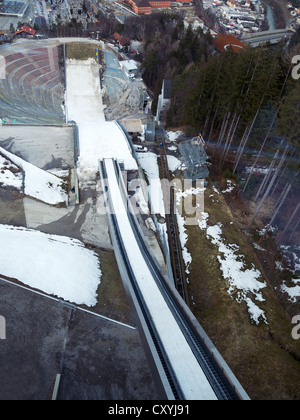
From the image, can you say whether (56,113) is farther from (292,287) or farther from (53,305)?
(292,287)

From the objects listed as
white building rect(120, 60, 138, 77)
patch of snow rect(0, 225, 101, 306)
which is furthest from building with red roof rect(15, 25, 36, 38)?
patch of snow rect(0, 225, 101, 306)

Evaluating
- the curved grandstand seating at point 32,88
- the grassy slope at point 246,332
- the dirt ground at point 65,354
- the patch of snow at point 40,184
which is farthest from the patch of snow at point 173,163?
the dirt ground at point 65,354

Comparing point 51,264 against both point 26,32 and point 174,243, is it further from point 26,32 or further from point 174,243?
point 26,32

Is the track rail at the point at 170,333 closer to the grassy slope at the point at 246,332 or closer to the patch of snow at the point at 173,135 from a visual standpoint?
the grassy slope at the point at 246,332

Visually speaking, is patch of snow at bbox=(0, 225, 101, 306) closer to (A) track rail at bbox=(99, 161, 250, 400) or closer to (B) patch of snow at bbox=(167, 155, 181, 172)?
(A) track rail at bbox=(99, 161, 250, 400)

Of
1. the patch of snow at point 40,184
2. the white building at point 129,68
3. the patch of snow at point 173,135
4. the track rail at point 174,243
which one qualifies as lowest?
the track rail at point 174,243

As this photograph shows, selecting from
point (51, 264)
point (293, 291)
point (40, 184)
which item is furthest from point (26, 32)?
point (293, 291)
